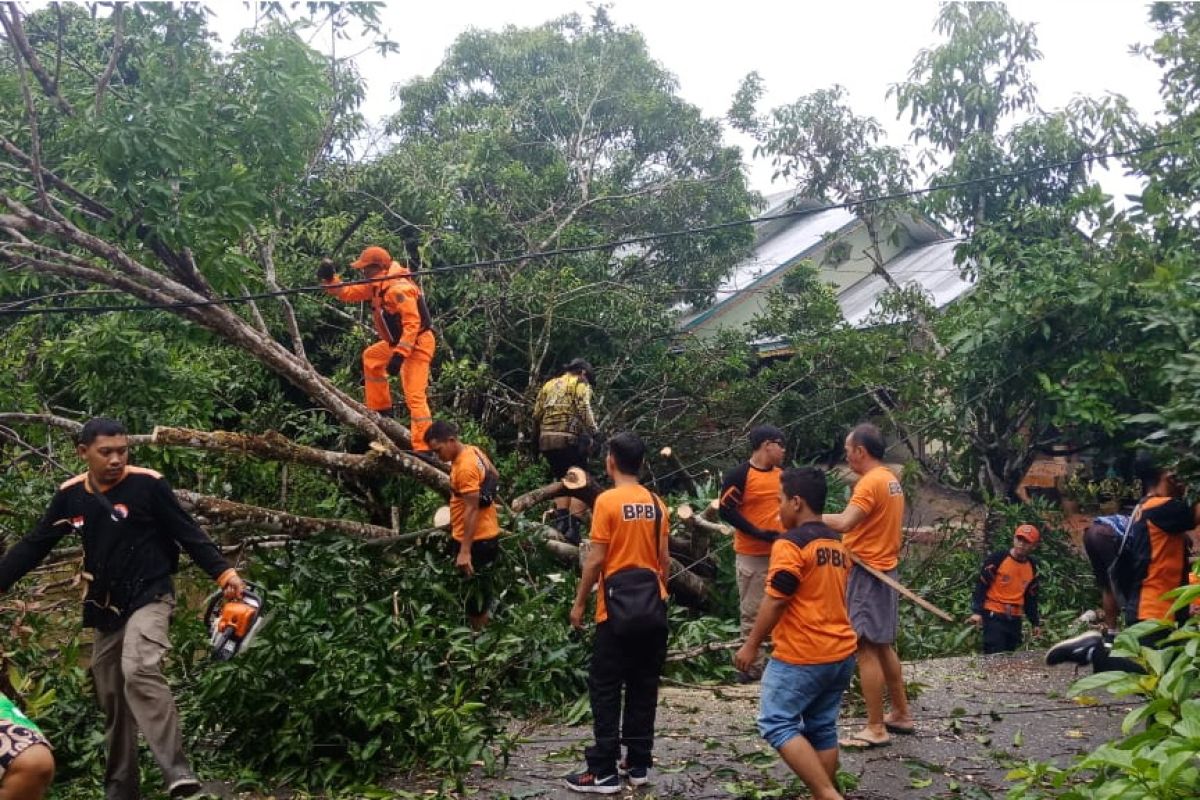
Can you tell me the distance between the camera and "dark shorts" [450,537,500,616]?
688 cm

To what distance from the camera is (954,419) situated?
34.5ft

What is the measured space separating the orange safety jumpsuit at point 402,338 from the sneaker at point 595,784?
394cm

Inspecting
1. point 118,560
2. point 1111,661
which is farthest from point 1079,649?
point 118,560

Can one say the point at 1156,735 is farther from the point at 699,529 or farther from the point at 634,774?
the point at 699,529

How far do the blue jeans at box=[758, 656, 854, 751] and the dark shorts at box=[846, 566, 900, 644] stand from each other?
39.9 inches

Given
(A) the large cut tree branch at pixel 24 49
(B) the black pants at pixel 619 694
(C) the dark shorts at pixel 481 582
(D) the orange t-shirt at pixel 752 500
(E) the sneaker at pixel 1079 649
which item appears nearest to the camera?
(B) the black pants at pixel 619 694

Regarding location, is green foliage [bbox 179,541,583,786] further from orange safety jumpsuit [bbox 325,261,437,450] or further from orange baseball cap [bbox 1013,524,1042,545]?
orange baseball cap [bbox 1013,524,1042,545]

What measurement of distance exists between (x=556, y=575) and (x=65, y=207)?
13.6ft

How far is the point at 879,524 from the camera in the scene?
215 inches

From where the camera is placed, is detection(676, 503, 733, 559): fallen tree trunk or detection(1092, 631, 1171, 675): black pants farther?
detection(676, 503, 733, 559): fallen tree trunk

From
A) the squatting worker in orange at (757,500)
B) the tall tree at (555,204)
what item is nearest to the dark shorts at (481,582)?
the squatting worker in orange at (757,500)

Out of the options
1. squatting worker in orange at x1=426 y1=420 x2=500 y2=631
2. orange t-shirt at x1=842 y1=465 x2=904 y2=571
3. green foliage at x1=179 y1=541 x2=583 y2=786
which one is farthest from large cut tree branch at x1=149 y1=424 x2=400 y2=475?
orange t-shirt at x1=842 y1=465 x2=904 y2=571

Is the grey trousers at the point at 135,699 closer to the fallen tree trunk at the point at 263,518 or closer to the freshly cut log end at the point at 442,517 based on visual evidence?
the fallen tree trunk at the point at 263,518

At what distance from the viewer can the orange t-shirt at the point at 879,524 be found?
17.7 ft
